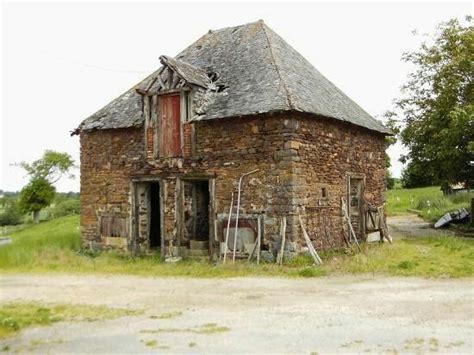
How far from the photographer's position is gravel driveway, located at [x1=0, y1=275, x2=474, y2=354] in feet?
23.1

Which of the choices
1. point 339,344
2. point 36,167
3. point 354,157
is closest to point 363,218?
point 354,157

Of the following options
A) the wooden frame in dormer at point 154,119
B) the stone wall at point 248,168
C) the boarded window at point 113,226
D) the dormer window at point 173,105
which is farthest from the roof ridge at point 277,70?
the boarded window at point 113,226

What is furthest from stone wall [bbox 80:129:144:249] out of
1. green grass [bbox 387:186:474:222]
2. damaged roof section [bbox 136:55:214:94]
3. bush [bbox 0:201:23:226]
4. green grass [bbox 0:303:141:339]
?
bush [bbox 0:201:23:226]

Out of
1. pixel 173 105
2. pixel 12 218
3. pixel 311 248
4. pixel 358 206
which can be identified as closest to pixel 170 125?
pixel 173 105

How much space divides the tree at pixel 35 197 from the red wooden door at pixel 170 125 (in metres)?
44.7

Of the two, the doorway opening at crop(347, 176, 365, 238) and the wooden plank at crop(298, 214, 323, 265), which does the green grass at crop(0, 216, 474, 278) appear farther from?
the doorway opening at crop(347, 176, 365, 238)

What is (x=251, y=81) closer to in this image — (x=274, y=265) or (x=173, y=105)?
(x=173, y=105)

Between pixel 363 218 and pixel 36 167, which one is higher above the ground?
pixel 36 167

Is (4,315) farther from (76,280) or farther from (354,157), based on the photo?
(354,157)

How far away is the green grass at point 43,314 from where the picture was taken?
27.2 feet

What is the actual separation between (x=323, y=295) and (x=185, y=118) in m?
7.79

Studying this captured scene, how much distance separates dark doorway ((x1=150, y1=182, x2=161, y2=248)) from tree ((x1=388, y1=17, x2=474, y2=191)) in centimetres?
1103

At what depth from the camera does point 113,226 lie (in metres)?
17.8

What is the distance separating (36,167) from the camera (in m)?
64.6
